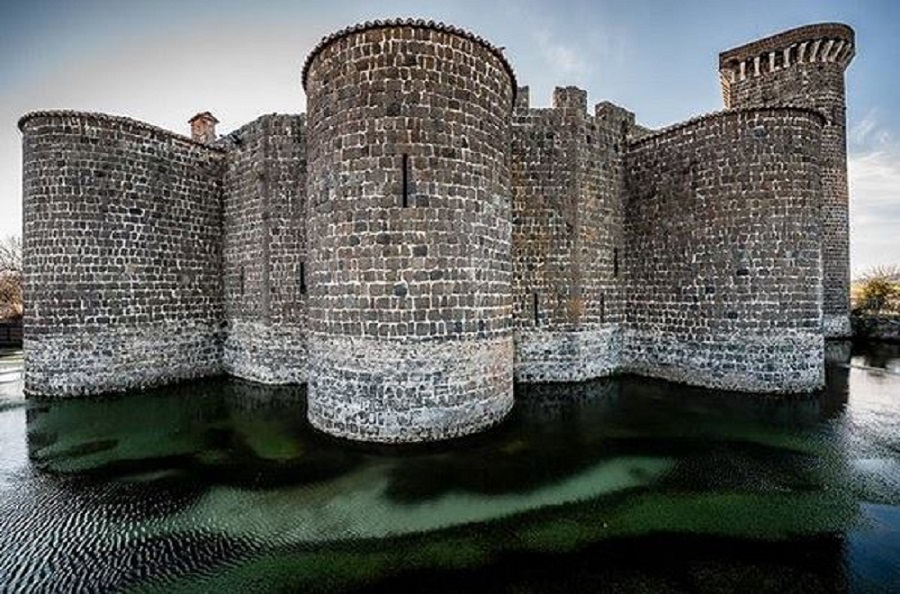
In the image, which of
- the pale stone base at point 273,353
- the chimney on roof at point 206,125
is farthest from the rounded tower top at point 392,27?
the chimney on roof at point 206,125

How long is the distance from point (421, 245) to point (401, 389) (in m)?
2.53

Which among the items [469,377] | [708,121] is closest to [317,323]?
[469,377]

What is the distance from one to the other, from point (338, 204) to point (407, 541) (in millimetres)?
5582

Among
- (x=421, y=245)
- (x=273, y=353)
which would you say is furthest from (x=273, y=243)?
(x=421, y=245)

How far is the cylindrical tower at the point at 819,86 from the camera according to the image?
57.8 feet

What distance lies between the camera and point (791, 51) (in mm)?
17828

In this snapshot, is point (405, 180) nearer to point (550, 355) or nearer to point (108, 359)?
point (550, 355)

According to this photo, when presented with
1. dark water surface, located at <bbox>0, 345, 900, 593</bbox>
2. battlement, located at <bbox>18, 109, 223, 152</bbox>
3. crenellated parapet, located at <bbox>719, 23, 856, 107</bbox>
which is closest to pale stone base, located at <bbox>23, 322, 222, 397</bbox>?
dark water surface, located at <bbox>0, 345, 900, 593</bbox>

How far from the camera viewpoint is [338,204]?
8.20 meters

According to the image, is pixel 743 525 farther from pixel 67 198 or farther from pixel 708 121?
pixel 67 198

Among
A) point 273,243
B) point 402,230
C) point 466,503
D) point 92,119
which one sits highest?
point 92,119

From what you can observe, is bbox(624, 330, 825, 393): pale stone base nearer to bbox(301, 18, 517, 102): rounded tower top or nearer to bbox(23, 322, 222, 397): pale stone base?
bbox(301, 18, 517, 102): rounded tower top

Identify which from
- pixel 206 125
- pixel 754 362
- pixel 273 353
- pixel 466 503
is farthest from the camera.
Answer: pixel 206 125

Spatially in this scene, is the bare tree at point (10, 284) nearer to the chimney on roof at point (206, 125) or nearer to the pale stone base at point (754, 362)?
the chimney on roof at point (206, 125)
